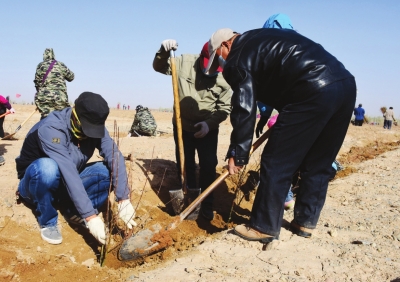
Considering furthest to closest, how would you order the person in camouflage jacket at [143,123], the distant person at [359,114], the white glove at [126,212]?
the distant person at [359,114] < the person in camouflage jacket at [143,123] < the white glove at [126,212]

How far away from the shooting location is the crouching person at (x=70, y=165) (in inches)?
112

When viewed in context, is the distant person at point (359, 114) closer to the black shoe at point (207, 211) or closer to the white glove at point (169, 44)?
the black shoe at point (207, 211)

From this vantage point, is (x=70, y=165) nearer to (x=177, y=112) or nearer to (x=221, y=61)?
(x=177, y=112)

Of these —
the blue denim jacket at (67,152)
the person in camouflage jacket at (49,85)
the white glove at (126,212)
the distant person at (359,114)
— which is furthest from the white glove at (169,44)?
the distant person at (359,114)

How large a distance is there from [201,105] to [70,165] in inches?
57.1

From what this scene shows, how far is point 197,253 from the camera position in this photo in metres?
2.63

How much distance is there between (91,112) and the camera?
2770 mm

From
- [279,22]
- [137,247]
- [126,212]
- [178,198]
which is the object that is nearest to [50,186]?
[126,212]

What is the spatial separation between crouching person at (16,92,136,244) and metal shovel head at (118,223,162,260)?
0.16m

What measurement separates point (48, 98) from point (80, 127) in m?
2.94

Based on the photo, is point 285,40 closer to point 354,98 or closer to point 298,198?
point 354,98

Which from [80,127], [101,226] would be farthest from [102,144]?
[101,226]

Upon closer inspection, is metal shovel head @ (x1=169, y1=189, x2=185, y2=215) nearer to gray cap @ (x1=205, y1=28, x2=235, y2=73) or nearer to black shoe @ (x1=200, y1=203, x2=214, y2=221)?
black shoe @ (x1=200, y1=203, x2=214, y2=221)

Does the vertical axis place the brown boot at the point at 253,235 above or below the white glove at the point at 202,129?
below
